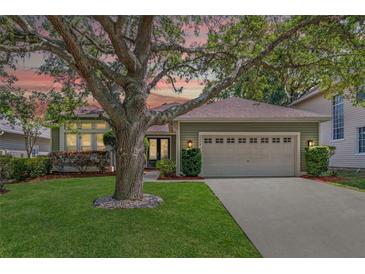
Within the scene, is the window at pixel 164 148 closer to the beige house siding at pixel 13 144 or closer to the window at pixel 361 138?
the beige house siding at pixel 13 144

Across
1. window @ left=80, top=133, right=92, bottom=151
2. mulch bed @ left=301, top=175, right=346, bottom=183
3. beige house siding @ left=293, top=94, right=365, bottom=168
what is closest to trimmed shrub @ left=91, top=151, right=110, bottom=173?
window @ left=80, top=133, right=92, bottom=151

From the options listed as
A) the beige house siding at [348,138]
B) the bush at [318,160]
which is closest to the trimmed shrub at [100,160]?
the bush at [318,160]

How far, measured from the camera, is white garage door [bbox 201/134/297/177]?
38.3 ft

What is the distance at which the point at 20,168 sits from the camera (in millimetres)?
10914

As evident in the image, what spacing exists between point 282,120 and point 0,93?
1106 cm

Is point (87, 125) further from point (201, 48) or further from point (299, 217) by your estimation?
point (299, 217)

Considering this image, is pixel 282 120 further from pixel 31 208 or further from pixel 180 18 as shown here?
pixel 31 208

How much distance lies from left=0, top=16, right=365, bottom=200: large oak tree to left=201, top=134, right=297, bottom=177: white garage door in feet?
8.91

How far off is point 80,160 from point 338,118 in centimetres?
1301

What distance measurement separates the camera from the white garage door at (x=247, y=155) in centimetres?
1169

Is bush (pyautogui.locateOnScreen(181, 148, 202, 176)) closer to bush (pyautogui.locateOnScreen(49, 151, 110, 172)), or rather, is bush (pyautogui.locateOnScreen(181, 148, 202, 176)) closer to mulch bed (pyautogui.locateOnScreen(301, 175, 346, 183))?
bush (pyautogui.locateOnScreen(49, 151, 110, 172))

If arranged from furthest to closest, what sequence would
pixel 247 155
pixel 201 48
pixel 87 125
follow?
1. pixel 87 125
2. pixel 247 155
3. pixel 201 48

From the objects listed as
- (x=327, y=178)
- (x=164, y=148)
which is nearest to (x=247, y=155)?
(x=327, y=178)
